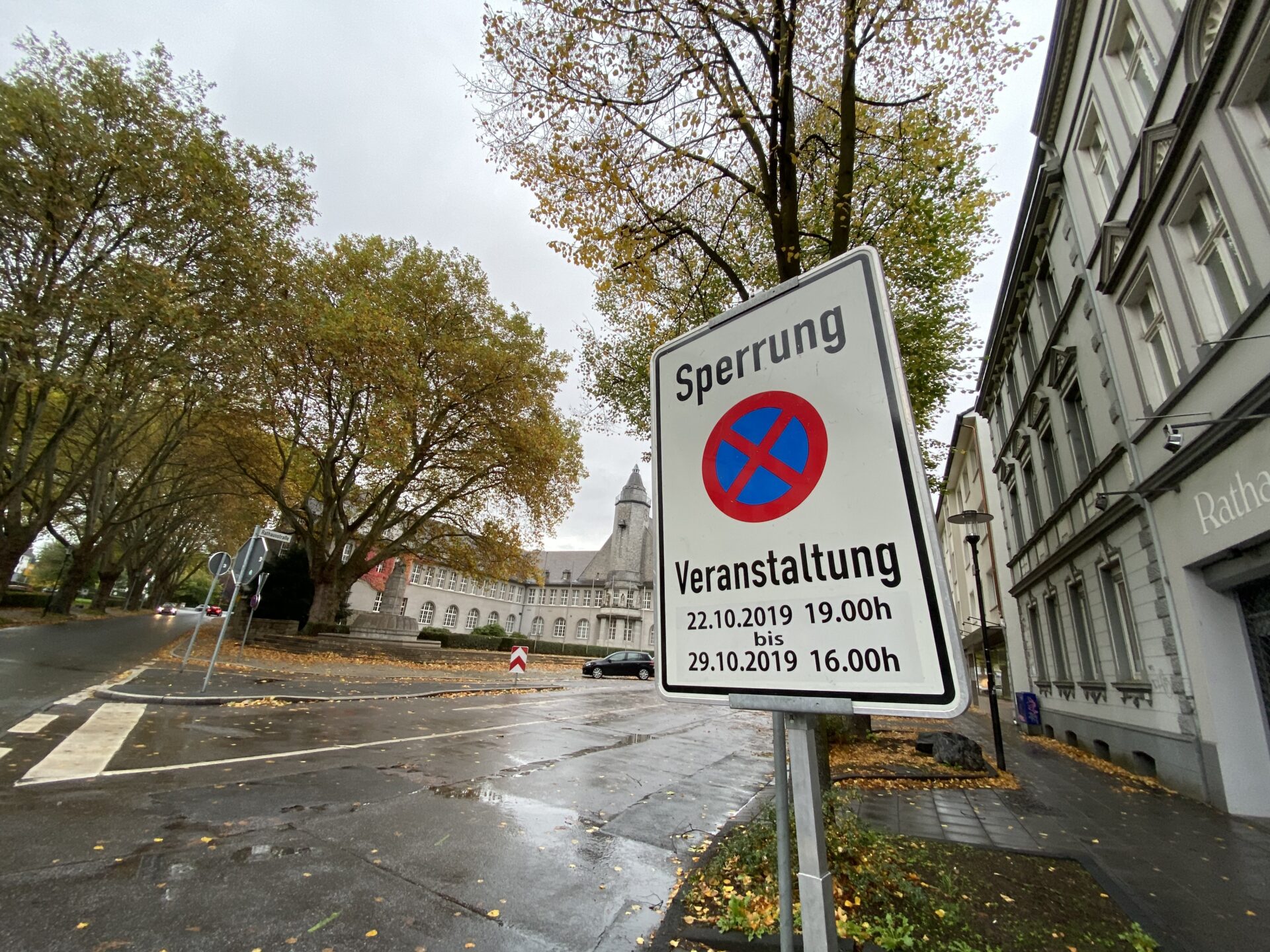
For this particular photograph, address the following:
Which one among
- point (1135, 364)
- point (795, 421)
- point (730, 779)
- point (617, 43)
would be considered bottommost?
point (730, 779)

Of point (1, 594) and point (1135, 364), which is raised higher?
point (1135, 364)

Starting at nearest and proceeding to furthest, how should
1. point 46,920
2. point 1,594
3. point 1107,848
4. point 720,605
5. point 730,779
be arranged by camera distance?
point 720,605 → point 46,920 → point 1107,848 → point 730,779 → point 1,594

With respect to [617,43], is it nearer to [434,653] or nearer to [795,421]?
[795,421]

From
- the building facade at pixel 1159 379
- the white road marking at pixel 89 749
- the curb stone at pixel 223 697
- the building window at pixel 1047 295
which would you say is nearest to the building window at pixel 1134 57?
the building facade at pixel 1159 379

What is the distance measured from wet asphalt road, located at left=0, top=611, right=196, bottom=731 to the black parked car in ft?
62.0

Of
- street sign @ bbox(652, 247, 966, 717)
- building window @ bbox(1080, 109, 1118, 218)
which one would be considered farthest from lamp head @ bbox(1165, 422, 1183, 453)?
street sign @ bbox(652, 247, 966, 717)

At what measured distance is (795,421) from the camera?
62.5 inches

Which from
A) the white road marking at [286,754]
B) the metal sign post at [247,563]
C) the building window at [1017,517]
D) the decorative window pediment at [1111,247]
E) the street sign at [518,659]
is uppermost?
the decorative window pediment at [1111,247]

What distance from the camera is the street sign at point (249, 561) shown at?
10.9 metres

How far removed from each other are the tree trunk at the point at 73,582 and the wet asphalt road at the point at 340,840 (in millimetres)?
26083

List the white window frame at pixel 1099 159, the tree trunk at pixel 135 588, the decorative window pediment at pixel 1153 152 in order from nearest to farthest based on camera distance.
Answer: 1. the decorative window pediment at pixel 1153 152
2. the white window frame at pixel 1099 159
3. the tree trunk at pixel 135 588

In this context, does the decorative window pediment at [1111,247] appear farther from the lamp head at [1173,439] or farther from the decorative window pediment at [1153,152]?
the lamp head at [1173,439]

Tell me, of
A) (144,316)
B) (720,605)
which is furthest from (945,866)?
(144,316)

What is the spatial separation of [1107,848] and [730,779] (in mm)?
3996
